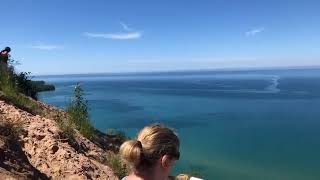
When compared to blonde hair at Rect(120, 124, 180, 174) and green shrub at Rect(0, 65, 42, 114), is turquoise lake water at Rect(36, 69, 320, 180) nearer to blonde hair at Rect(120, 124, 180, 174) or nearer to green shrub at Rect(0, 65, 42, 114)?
green shrub at Rect(0, 65, 42, 114)

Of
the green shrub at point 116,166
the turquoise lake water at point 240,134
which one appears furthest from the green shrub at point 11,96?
the turquoise lake water at point 240,134

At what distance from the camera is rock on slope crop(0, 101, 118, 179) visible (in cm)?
670

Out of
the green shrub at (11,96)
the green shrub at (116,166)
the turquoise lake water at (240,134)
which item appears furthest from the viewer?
the turquoise lake water at (240,134)

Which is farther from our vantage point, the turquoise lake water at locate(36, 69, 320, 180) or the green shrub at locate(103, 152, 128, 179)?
the turquoise lake water at locate(36, 69, 320, 180)

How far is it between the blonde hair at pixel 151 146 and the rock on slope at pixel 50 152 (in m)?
3.82

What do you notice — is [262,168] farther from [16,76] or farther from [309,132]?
[16,76]

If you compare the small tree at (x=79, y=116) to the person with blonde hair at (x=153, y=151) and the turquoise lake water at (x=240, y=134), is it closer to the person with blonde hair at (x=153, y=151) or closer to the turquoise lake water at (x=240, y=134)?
the person with blonde hair at (x=153, y=151)

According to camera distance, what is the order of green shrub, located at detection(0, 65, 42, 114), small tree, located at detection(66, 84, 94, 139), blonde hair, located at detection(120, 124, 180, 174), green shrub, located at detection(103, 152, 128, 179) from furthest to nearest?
small tree, located at detection(66, 84, 94, 139)
green shrub, located at detection(0, 65, 42, 114)
green shrub, located at detection(103, 152, 128, 179)
blonde hair, located at detection(120, 124, 180, 174)

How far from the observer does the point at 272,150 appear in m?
32.7

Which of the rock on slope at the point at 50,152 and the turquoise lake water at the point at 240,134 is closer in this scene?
the rock on slope at the point at 50,152

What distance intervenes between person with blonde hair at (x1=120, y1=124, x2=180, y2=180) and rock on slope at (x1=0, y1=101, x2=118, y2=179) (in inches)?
149

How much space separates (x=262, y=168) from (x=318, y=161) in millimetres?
4842

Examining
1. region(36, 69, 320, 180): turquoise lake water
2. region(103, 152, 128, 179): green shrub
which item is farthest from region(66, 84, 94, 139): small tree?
region(36, 69, 320, 180): turquoise lake water

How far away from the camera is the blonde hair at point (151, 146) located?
2514mm
